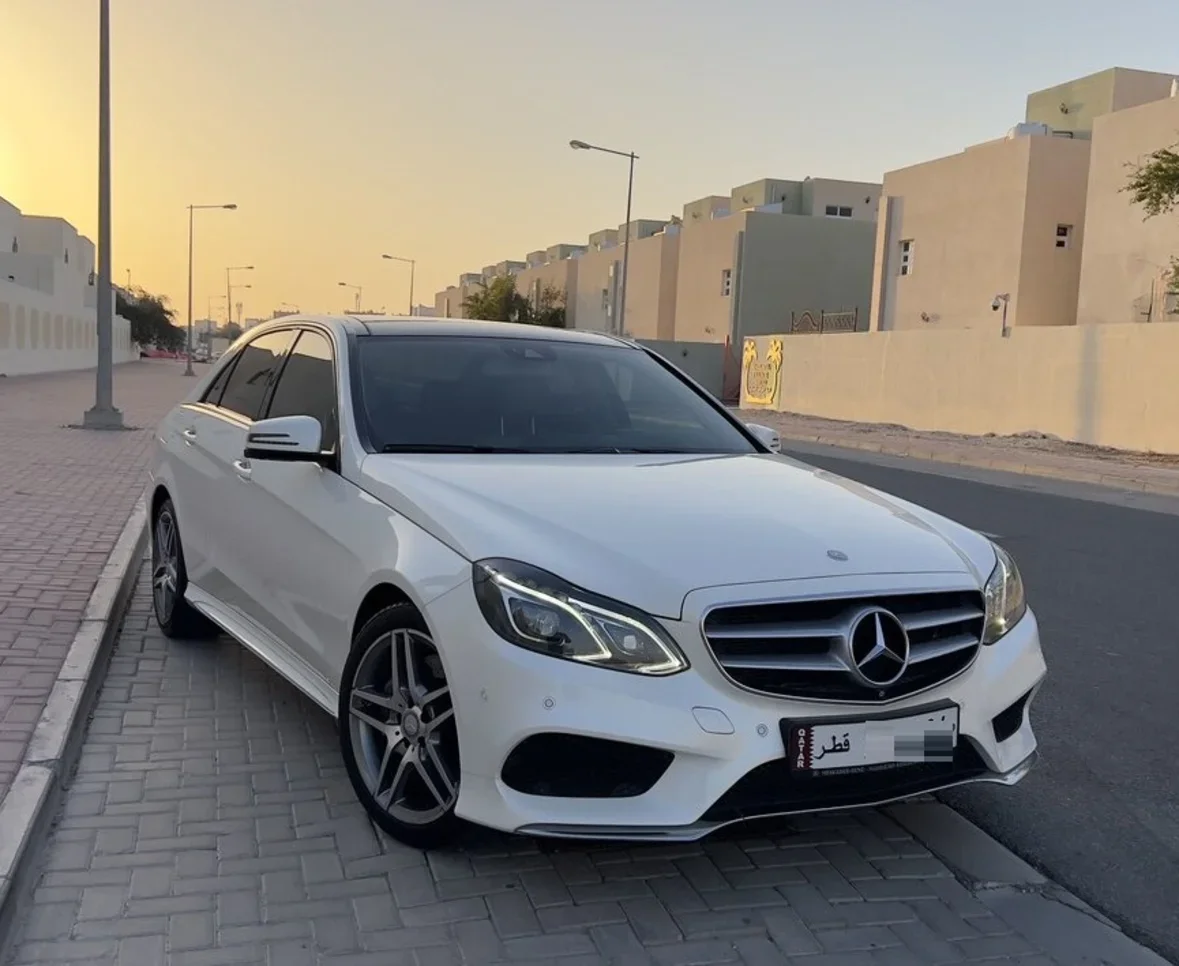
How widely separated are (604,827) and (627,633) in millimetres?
490

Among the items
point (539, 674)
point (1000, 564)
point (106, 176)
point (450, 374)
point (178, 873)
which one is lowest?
point (178, 873)

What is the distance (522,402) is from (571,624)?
167 cm

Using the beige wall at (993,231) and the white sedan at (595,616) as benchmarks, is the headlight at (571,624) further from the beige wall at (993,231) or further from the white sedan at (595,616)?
the beige wall at (993,231)

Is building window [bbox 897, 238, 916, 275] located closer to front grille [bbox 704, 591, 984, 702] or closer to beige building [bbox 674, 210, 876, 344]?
beige building [bbox 674, 210, 876, 344]

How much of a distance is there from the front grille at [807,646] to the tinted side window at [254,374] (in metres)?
2.92

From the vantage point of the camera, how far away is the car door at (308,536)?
149 inches

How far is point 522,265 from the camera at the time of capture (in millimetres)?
94062

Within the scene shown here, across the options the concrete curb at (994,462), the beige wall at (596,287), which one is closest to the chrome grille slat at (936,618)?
the concrete curb at (994,462)

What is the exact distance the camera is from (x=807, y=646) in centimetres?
299

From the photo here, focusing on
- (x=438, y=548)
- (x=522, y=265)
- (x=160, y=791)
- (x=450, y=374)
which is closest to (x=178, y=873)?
(x=160, y=791)

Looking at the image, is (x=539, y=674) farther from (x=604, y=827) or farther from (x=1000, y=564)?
(x=1000, y=564)

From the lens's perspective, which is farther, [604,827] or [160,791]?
[160,791]

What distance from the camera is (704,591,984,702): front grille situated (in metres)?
2.92

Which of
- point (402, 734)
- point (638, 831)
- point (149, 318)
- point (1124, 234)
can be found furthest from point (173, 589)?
point (149, 318)
